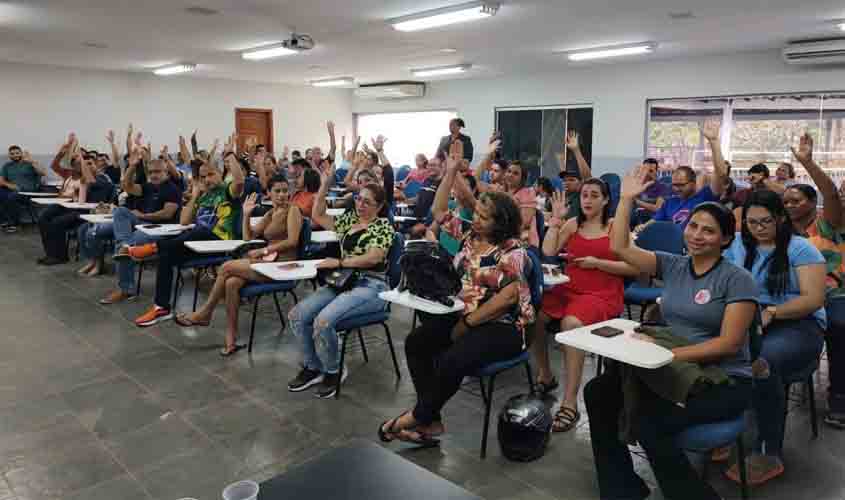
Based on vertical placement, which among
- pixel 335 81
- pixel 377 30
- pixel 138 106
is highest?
pixel 335 81

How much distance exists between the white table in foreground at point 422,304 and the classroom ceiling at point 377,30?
12.6 ft

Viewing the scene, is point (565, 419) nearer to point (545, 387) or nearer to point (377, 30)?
point (545, 387)

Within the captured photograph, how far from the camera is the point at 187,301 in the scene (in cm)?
595

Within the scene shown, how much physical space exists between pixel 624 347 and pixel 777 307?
1.05 metres

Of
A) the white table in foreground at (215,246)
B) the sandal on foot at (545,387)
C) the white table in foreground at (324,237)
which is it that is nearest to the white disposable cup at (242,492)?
the sandal on foot at (545,387)

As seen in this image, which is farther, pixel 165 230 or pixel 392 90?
pixel 392 90

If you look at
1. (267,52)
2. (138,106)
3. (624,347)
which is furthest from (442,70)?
(624,347)

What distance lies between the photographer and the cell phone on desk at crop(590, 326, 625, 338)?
8.23ft

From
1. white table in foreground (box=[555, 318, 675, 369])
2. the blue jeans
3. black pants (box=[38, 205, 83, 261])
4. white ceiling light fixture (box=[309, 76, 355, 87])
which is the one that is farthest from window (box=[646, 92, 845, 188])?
black pants (box=[38, 205, 83, 261])

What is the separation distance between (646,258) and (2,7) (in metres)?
7.04

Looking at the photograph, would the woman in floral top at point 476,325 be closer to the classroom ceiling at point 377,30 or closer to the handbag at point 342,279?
the handbag at point 342,279

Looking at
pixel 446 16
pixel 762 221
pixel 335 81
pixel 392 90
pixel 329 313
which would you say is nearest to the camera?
pixel 762 221

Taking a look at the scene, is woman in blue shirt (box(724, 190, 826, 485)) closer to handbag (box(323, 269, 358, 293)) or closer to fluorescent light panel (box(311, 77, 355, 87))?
handbag (box(323, 269, 358, 293))

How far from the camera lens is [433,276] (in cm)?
306
